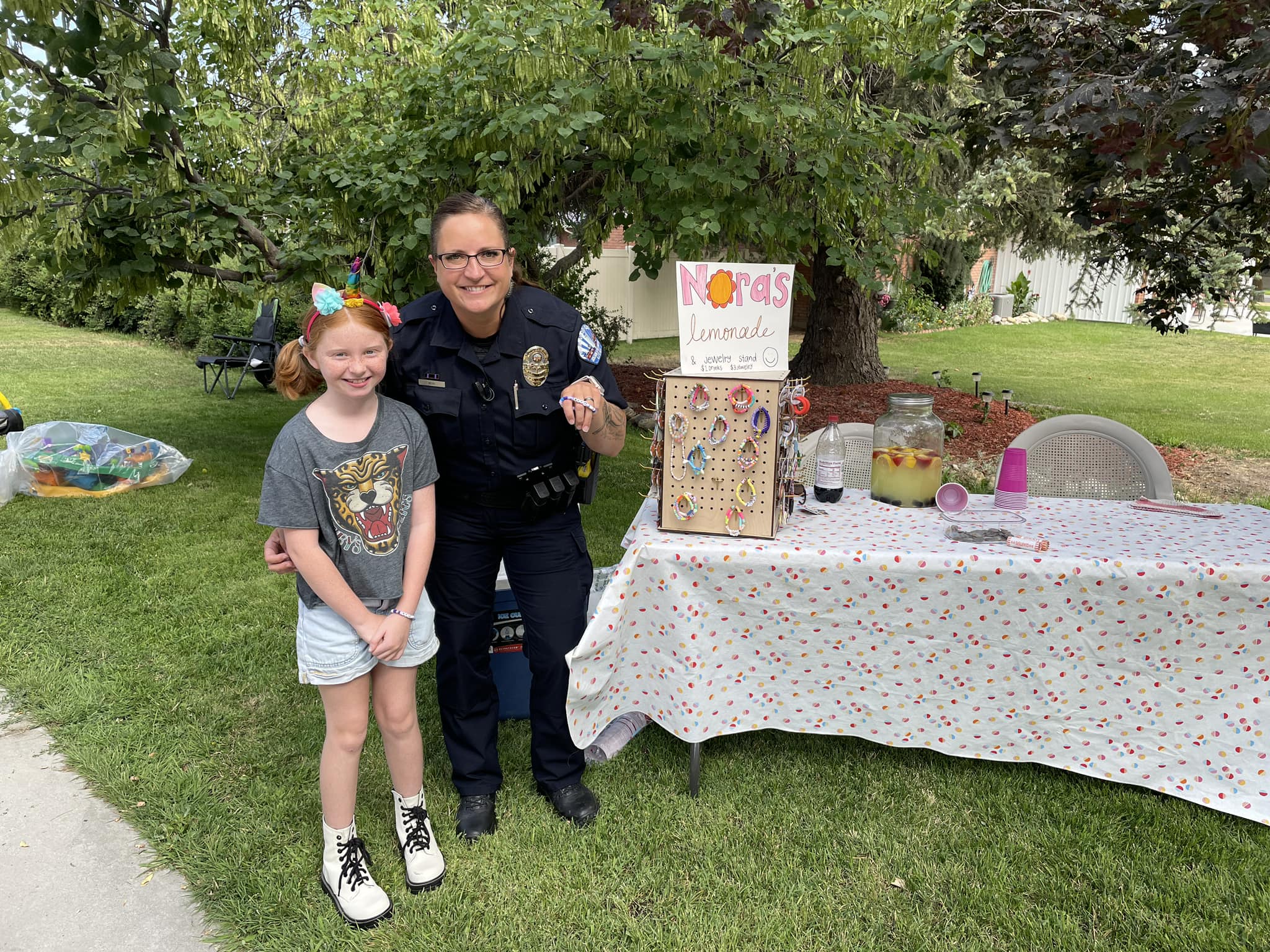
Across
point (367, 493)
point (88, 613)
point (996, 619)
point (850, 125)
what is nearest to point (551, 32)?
point (850, 125)

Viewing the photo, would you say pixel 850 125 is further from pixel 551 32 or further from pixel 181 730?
pixel 181 730

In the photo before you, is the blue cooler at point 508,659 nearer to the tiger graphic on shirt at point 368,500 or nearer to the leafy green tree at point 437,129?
the tiger graphic on shirt at point 368,500

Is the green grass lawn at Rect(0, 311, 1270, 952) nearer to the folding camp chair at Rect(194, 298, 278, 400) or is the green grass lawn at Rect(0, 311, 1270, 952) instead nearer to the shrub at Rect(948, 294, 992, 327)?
the folding camp chair at Rect(194, 298, 278, 400)

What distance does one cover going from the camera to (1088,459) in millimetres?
3529

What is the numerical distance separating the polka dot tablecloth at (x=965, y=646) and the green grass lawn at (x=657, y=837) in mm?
230

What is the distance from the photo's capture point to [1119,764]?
2623 mm

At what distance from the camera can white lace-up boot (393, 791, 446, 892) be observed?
7.88ft

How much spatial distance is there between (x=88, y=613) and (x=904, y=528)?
3.90 m


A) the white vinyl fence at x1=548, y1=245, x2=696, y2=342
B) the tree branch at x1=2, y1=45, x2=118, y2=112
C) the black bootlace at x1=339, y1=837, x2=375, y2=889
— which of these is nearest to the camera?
the black bootlace at x1=339, y1=837, x2=375, y2=889

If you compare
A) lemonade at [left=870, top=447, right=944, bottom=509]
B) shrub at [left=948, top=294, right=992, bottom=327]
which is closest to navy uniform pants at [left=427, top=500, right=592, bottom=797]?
lemonade at [left=870, top=447, right=944, bottom=509]

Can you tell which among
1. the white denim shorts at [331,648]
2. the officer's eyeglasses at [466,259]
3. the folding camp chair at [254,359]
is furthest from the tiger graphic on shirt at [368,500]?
the folding camp chair at [254,359]

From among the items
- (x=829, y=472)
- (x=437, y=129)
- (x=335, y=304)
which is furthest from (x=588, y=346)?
(x=437, y=129)

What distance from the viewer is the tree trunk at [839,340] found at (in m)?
10.3

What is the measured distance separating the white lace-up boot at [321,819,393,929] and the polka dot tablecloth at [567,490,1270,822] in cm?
69
